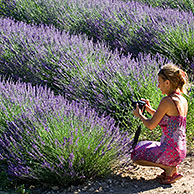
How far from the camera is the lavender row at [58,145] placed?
9.30 ft

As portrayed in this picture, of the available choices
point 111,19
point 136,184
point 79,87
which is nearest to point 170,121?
point 136,184

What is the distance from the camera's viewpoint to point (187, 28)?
4902 millimetres

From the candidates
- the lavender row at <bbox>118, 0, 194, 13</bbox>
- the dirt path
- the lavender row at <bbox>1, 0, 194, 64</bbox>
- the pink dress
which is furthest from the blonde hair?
the lavender row at <bbox>118, 0, 194, 13</bbox>

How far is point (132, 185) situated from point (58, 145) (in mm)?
615

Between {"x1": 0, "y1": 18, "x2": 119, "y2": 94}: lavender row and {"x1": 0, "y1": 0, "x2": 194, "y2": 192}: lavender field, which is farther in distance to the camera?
{"x1": 0, "y1": 18, "x2": 119, "y2": 94}: lavender row

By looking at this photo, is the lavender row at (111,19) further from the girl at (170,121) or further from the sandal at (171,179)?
the sandal at (171,179)

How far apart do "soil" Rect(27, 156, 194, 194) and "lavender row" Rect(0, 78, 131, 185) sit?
0.07 m


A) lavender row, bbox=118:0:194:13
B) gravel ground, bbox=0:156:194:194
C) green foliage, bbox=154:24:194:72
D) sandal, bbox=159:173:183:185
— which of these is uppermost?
lavender row, bbox=118:0:194:13

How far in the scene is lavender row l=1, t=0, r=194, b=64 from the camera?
516 cm

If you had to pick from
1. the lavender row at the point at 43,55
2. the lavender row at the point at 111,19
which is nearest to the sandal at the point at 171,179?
the lavender row at the point at 43,55

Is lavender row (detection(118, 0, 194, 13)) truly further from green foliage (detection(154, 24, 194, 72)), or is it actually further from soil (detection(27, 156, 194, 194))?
soil (detection(27, 156, 194, 194))

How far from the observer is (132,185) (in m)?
2.94

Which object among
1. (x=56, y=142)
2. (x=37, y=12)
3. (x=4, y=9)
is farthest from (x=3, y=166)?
(x=4, y=9)

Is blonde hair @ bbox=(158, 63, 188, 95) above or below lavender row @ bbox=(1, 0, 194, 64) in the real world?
below
